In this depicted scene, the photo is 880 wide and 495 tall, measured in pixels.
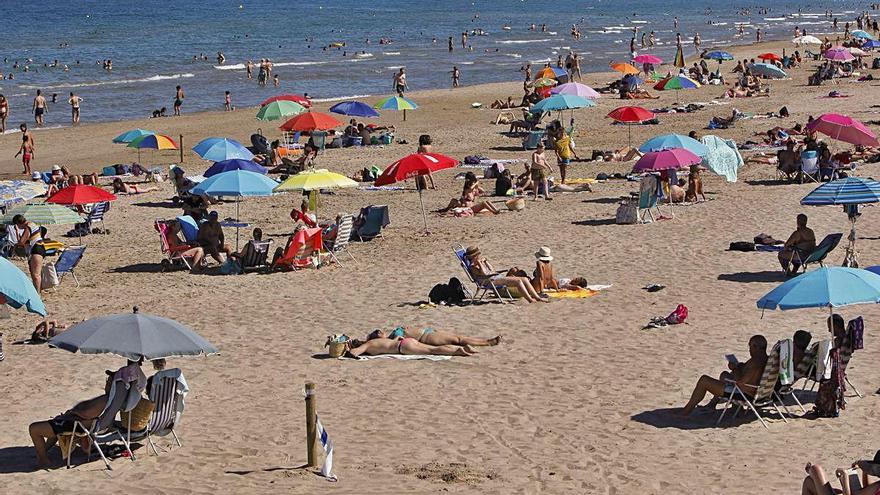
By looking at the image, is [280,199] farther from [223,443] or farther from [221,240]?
[223,443]

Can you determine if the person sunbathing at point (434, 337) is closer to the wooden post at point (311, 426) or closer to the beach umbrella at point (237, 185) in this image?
the wooden post at point (311, 426)

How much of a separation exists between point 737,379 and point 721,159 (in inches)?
485

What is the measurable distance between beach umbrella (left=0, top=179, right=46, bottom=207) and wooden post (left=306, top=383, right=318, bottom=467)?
1196 cm

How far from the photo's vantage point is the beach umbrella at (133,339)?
993cm

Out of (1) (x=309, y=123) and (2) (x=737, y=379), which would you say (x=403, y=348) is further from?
(1) (x=309, y=123)

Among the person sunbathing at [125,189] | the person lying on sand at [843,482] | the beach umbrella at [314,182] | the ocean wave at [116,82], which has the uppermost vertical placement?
the person lying on sand at [843,482]

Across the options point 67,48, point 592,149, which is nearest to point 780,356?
point 592,149

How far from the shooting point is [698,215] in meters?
20.5

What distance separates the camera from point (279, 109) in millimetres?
29484

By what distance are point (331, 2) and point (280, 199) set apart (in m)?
120

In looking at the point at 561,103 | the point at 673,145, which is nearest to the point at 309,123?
the point at 561,103

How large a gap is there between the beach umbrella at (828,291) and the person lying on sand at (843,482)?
103 inches

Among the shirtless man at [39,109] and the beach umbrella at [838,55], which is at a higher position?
the beach umbrella at [838,55]

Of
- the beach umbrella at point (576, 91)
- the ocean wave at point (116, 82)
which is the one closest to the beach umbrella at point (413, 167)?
the beach umbrella at point (576, 91)
